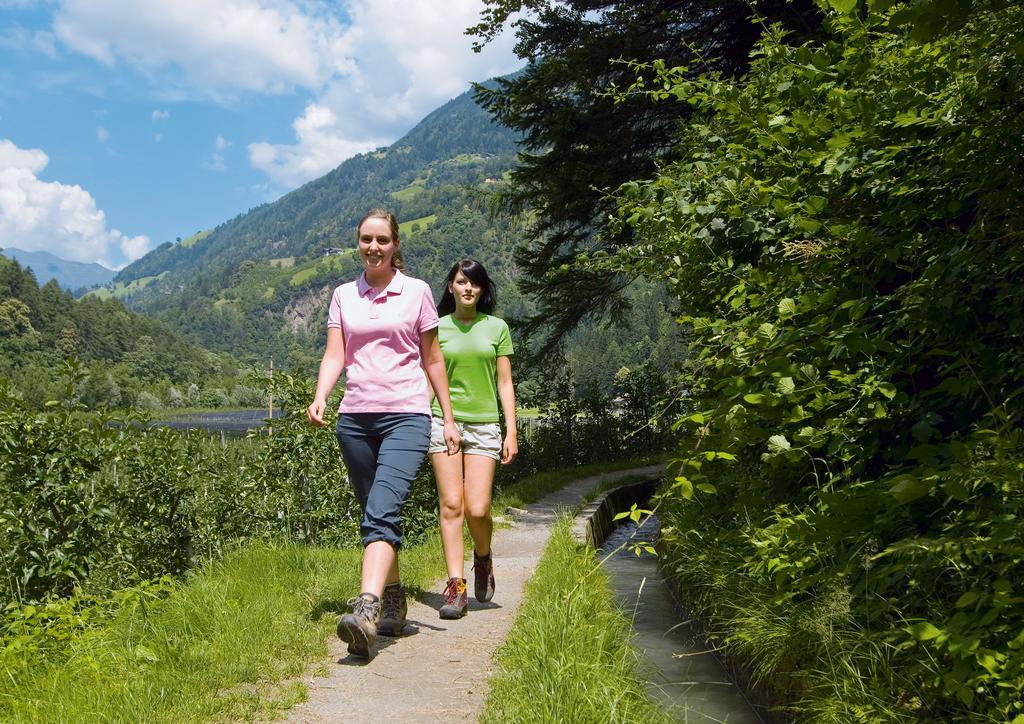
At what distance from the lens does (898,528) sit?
379cm

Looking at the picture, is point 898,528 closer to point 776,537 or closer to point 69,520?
point 776,537

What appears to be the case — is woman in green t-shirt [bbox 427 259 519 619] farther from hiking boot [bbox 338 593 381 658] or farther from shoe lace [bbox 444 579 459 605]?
hiking boot [bbox 338 593 381 658]

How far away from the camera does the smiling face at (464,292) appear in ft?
17.4

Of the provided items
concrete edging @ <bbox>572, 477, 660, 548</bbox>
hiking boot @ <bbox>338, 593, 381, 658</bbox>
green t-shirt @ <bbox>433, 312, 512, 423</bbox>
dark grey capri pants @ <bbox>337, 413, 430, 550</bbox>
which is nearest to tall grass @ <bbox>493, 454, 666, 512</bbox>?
concrete edging @ <bbox>572, 477, 660, 548</bbox>

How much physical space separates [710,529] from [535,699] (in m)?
3.68

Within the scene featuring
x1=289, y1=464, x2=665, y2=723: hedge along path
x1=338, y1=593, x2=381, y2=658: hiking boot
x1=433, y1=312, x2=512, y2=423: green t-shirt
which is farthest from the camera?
x1=433, y1=312, x2=512, y2=423: green t-shirt

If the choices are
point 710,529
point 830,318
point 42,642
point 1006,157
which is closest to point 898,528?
point 830,318

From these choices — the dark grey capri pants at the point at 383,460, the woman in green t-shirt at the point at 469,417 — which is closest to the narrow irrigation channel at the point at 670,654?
the woman in green t-shirt at the point at 469,417

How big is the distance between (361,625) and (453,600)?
47.6 inches

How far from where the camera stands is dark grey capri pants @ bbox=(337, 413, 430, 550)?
438 cm

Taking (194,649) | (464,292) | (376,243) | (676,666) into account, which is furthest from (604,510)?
(194,649)

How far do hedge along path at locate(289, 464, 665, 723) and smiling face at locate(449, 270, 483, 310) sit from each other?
6.28ft

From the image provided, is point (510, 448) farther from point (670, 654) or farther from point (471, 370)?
point (670, 654)

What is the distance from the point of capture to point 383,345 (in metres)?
4.45
